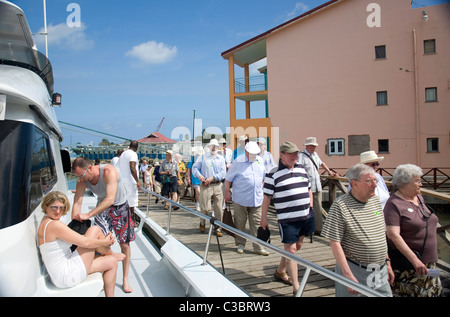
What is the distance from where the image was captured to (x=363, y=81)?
70.1 feet

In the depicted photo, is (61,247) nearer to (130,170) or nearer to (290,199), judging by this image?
(290,199)

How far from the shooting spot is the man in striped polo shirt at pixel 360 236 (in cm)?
263

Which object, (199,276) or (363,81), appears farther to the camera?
(363,81)

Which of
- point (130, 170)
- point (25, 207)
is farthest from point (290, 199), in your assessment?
point (130, 170)

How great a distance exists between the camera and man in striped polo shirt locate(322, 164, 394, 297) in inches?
104

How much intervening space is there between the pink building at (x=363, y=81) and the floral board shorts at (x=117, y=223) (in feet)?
63.9

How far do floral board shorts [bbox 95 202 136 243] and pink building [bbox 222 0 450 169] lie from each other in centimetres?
1947

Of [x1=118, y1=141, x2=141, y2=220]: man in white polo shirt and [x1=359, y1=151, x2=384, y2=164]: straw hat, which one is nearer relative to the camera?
[x1=359, y1=151, x2=384, y2=164]: straw hat

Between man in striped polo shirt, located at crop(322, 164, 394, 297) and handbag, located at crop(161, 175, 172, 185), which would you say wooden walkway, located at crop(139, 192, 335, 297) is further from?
handbag, located at crop(161, 175, 172, 185)

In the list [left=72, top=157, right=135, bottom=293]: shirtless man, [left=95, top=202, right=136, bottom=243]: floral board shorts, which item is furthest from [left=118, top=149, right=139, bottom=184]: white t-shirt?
[left=95, top=202, right=136, bottom=243]: floral board shorts

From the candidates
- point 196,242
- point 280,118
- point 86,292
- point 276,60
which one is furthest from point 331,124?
point 86,292

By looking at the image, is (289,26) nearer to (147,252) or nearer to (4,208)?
(147,252)

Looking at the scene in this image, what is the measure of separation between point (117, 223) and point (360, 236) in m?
2.69

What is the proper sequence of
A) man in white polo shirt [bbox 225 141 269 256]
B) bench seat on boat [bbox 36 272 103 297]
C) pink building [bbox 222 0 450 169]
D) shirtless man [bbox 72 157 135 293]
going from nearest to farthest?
bench seat on boat [bbox 36 272 103 297], shirtless man [bbox 72 157 135 293], man in white polo shirt [bbox 225 141 269 256], pink building [bbox 222 0 450 169]
